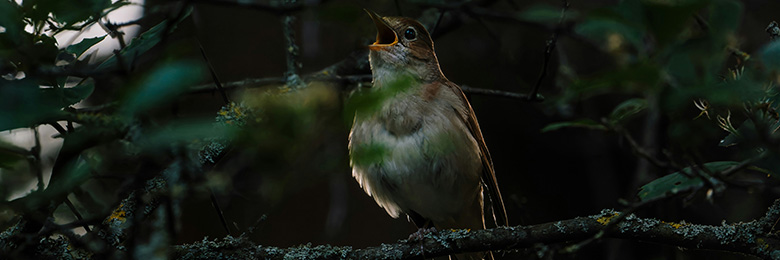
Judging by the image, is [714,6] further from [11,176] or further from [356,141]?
[356,141]

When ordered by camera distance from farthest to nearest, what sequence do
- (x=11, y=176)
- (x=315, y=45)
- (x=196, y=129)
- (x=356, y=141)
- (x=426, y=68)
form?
(x=315, y=45), (x=426, y=68), (x=356, y=141), (x=11, y=176), (x=196, y=129)

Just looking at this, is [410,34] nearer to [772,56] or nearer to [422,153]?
[422,153]

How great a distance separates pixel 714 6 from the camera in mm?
1092

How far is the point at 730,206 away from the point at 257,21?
12.2ft

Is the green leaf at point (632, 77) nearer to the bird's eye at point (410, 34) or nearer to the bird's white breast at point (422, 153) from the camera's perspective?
the bird's white breast at point (422, 153)

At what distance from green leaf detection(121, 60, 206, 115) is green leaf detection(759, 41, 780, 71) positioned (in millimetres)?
960

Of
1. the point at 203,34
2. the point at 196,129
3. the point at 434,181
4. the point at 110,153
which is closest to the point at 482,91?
the point at 434,181

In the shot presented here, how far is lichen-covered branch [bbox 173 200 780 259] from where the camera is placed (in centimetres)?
238

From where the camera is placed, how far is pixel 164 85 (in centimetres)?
98

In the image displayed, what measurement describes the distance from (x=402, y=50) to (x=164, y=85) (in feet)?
8.75

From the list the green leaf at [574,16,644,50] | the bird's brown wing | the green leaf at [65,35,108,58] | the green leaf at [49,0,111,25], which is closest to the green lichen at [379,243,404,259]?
the bird's brown wing

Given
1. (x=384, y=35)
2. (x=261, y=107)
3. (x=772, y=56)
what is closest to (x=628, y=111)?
(x=772, y=56)

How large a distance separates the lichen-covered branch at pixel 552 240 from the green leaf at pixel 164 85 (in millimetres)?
1581

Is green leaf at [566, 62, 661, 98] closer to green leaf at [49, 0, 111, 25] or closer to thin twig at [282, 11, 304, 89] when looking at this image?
green leaf at [49, 0, 111, 25]
